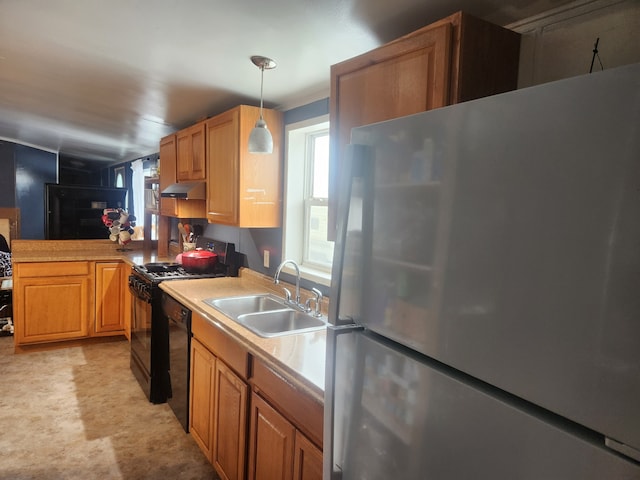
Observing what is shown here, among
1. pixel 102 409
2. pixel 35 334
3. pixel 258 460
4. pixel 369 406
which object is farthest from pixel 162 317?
pixel 369 406

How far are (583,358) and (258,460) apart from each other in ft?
5.08

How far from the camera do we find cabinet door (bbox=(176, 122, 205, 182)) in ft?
10.1

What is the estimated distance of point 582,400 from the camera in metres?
0.56

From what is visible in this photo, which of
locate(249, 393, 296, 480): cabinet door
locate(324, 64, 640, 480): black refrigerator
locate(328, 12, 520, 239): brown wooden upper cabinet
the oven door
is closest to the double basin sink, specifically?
locate(249, 393, 296, 480): cabinet door

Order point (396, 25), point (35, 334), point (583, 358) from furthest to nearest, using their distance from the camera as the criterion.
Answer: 1. point (35, 334)
2. point (396, 25)
3. point (583, 358)

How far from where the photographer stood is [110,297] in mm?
4113

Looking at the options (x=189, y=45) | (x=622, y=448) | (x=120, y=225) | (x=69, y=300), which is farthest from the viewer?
(x=120, y=225)

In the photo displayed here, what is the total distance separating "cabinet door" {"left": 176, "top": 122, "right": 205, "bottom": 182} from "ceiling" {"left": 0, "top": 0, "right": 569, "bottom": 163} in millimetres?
146

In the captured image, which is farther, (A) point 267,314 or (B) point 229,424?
(A) point 267,314

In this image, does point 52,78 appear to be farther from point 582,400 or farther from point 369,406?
point 582,400

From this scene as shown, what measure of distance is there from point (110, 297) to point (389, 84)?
12.2 feet

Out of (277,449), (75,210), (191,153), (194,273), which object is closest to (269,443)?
(277,449)

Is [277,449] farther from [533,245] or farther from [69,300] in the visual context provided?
[69,300]

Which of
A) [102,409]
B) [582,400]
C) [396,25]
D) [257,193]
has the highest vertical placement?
[396,25]
